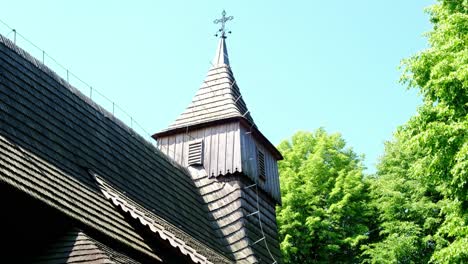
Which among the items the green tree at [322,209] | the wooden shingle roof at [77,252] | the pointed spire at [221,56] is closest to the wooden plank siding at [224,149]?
the pointed spire at [221,56]

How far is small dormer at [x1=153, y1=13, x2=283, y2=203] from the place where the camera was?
17.1 metres

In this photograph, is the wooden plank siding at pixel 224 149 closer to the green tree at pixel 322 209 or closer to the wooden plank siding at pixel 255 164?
the wooden plank siding at pixel 255 164

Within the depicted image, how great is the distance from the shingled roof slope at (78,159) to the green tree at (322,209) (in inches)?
350

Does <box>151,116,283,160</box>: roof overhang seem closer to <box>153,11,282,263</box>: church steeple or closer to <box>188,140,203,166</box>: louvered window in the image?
<box>153,11,282,263</box>: church steeple

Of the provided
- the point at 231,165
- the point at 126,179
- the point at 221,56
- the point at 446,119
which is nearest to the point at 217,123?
the point at 231,165

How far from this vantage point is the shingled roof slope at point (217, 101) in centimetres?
1795

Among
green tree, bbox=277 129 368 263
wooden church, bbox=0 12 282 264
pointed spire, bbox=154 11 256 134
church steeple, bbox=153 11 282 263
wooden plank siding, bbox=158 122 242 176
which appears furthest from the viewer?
green tree, bbox=277 129 368 263

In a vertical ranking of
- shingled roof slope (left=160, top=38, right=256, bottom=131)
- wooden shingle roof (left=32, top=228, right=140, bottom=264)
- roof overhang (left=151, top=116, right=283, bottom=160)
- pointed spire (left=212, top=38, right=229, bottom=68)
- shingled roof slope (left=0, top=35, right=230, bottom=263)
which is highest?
pointed spire (left=212, top=38, right=229, bottom=68)

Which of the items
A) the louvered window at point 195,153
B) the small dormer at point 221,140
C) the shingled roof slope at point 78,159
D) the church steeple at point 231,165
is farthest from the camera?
the louvered window at point 195,153

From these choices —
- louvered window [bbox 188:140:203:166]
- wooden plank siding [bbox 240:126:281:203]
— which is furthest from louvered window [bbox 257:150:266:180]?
louvered window [bbox 188:140:203:166]

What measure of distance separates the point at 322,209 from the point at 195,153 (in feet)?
28.2

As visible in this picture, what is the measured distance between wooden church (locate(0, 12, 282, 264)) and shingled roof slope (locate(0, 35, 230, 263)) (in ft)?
0.09

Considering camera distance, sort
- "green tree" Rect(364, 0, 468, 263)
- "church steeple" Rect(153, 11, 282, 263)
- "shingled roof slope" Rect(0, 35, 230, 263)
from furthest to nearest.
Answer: "church steeple" Rect(153, 11, 282, 263) < "green tree" Rect(364, 0, 468, 263) < "shingled roof slope" Rect(0, 35, 230, 263)

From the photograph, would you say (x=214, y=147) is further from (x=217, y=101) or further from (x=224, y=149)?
(x=217, y=101)
